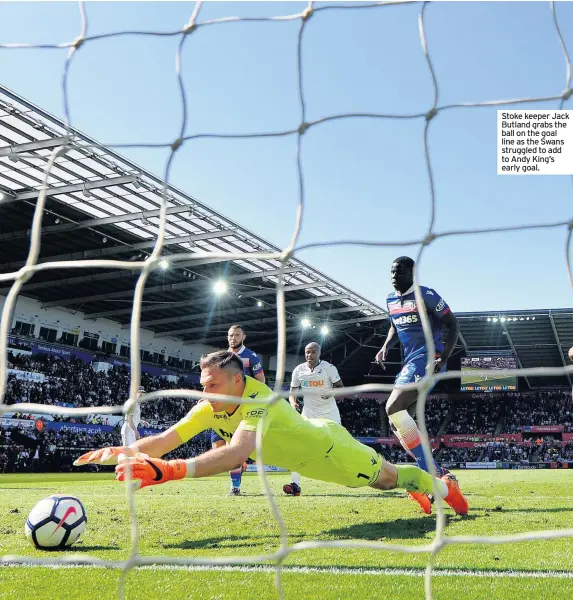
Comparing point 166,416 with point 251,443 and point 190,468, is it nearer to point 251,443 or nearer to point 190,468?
point 251,443

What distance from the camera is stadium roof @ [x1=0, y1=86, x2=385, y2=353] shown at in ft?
53.5

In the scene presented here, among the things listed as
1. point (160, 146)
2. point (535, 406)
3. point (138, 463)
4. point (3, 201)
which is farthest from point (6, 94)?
point (535, 406)

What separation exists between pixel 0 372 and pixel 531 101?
310 cm

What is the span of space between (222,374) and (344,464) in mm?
1033

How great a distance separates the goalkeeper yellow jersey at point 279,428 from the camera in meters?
3.66

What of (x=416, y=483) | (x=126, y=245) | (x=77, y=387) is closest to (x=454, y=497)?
(x=416, y=483)

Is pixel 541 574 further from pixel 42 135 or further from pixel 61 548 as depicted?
pixel 42 135

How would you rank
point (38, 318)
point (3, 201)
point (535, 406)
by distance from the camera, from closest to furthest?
point (3, 201)
point (38, 318)
point (535, 406)

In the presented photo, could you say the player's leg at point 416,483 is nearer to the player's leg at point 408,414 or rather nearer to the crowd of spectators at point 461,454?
the player's leg at point 408,414

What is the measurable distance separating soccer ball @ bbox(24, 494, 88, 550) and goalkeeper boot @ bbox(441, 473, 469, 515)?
8.80 feet

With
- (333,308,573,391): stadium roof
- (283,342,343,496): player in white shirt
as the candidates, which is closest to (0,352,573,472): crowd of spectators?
(333,308,573,391): stadium roof

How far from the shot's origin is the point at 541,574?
3000 millimetres

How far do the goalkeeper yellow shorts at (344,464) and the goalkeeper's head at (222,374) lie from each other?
2.28 feet

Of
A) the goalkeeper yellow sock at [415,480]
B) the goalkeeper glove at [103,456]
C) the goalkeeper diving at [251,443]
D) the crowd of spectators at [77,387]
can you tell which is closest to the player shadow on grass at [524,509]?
the goalkeeper yellow sock at [415,480]
